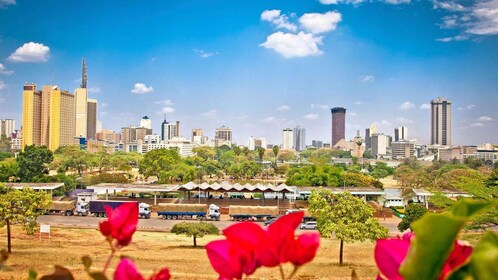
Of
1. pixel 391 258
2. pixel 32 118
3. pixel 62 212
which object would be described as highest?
pixel 32 118

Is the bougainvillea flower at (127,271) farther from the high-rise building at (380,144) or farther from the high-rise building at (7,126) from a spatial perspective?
the high-rise building at (7,126)

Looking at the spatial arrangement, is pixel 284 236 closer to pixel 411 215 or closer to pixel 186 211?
pixel 411 215

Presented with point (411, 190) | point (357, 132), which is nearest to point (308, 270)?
point (411, 190)

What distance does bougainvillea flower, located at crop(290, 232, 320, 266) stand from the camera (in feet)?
2.73

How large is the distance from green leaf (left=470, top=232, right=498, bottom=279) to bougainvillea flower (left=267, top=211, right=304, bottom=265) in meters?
0.31

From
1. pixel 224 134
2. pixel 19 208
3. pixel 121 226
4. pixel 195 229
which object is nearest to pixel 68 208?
pixel 19 208

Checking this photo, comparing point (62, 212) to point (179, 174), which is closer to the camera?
point (62, 212)

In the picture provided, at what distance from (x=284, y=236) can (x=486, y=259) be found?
1.16 feet

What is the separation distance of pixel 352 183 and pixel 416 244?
42.4 meters

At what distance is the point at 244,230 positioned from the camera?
2.64 feet

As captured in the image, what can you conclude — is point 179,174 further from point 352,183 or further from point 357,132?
point 357,132

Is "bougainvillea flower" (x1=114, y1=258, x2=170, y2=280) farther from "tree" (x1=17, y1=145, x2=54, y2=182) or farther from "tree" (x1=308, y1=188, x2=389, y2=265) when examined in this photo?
"tree" (x1=17, y1=145, x2=54, y2=182)

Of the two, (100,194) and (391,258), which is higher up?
(391,258)

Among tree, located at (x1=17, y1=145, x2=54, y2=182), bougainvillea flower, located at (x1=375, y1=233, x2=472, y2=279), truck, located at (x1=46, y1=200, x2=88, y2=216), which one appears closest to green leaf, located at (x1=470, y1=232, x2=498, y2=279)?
bougainvillea flower, located at (x1=375, y1=233, x2=472, y2=279)
